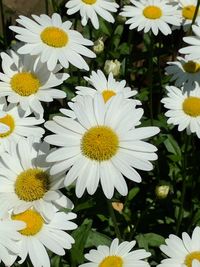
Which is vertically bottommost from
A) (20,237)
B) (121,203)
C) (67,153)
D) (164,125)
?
(121,203)

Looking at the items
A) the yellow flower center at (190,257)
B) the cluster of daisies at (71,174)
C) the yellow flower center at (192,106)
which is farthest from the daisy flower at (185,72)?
the yellow flower center at (190,257)

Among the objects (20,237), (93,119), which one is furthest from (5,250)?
(93,119)

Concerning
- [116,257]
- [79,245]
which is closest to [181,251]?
[116,257]

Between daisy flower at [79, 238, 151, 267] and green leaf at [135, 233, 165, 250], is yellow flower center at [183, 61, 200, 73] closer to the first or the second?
green leaf at [135, 233, 165, 250]

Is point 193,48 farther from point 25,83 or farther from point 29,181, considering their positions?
point 29,181

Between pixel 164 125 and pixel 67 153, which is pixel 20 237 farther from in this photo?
pixel 164 125
